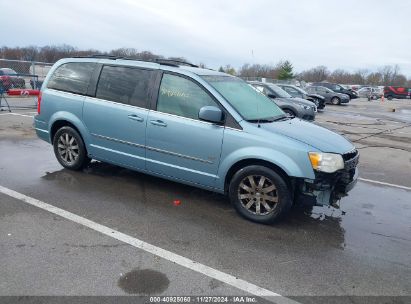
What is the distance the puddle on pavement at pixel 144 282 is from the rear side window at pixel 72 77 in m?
3.40

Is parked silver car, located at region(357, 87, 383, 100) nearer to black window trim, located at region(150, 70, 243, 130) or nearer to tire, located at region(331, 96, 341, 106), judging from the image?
tire, located at region(331, 96, 341, 106)

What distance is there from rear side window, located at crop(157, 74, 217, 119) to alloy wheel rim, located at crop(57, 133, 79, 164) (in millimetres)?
1801

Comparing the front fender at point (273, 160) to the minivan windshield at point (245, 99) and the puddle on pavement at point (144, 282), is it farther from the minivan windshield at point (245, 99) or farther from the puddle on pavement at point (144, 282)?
the puddle on pavement at point (144, 282)

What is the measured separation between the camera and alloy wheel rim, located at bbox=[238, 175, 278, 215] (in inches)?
176

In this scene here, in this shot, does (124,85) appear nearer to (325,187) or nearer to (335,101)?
(325,187)

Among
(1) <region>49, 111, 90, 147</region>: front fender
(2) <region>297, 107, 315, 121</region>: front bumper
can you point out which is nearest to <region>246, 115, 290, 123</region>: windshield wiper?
(1) <region>49, 111, 90, 147</region>: front fender

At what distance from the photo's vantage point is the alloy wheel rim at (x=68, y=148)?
19.7 ft

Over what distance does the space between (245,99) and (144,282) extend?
2956mm

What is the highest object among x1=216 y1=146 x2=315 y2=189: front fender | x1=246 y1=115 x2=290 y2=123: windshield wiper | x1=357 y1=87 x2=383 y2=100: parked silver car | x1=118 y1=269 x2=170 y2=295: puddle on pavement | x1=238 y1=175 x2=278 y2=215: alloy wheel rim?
x1=357 y1=87 x2=383 y2=100: parked silver car

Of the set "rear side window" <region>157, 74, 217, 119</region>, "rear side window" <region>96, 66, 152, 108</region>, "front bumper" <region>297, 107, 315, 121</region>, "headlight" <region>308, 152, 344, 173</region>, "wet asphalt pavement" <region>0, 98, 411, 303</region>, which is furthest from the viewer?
"front bumper" <region>297, 107, 315, 121</region>

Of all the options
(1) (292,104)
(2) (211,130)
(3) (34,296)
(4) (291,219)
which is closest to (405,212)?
(4) (291,219)

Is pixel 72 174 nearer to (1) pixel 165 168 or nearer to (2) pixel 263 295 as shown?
(1) pixel 165 168

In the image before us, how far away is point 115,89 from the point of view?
18.1 feet

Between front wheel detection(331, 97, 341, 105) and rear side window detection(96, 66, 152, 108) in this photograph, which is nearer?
rear side window detection(96, 66, 152, 108)
